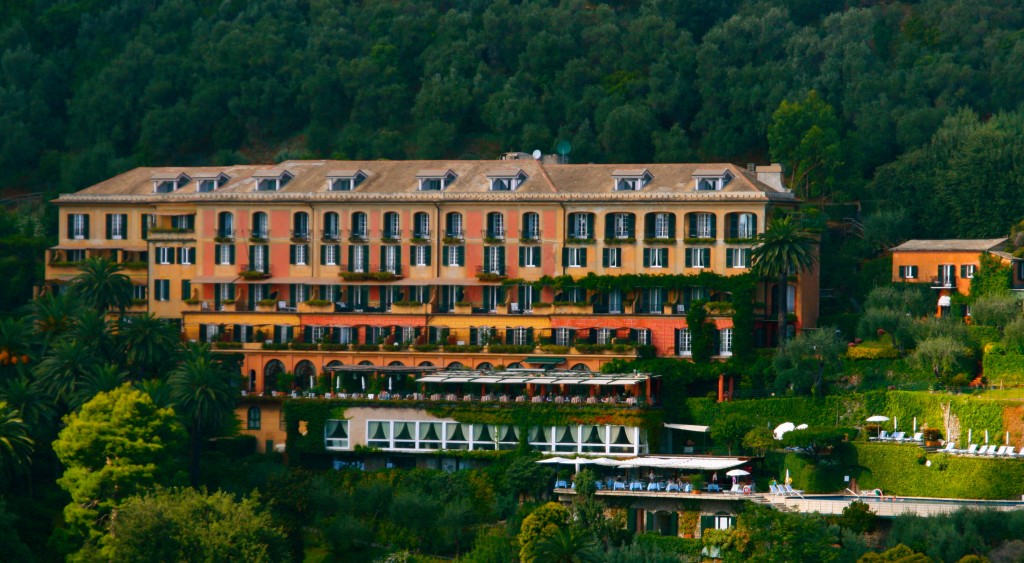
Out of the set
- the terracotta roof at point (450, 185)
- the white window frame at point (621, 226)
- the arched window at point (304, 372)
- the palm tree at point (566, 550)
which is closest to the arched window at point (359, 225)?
the terracotta roof at point (450, 185)

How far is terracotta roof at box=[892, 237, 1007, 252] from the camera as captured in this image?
10225 centimetres

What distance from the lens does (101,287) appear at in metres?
102

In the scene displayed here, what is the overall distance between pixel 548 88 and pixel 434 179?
2593 cm

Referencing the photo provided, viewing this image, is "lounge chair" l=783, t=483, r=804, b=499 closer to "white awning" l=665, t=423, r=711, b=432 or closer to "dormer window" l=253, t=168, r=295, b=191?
"white awning" l=665, t=423, r=711, b=432

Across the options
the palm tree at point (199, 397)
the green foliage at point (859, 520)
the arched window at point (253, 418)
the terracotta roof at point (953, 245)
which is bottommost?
the green foliage at point (859, 520)

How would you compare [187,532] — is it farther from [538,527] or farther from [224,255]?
[224,255]

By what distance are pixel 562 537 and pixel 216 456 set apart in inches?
990

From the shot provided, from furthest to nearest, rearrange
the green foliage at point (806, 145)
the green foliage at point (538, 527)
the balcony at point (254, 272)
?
the green foliage at point (806, 145), the balcony at point (254, 272), the green foliage at point (538, 527)

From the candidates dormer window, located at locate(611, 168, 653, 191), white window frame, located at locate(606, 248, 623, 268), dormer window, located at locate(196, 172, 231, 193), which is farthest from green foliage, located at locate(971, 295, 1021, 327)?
dormer window, located at locate(196, 172, 231, 193)

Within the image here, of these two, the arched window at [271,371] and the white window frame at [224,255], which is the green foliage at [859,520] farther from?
the white window frame at [224,255]

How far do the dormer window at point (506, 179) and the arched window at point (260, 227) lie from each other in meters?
13.2

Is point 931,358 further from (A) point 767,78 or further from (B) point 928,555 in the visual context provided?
(A) point 767,78

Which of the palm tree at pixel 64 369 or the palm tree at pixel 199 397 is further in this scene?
the palm tree at pixel 64 369

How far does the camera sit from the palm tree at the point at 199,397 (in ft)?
301
